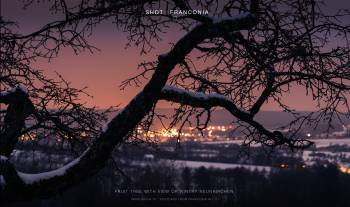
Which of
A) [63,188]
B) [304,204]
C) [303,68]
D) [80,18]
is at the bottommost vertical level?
[304,204]

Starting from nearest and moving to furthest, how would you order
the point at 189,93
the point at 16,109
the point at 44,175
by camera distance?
the point at 44,175
the point at 189,93
the point at 16,109

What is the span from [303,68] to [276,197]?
131 feet

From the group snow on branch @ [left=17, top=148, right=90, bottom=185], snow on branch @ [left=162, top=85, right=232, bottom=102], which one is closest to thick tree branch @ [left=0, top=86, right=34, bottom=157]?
snow on branch @ [left=17, top=148, right=90, bottom=185]

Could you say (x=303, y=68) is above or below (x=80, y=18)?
below

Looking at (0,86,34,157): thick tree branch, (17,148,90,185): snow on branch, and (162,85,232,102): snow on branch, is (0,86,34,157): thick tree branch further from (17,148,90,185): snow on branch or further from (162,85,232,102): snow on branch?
(162,85,232,102): snow on branch

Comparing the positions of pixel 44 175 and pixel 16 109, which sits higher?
pixel 16 109

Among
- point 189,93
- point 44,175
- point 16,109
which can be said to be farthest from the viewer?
point 16,109

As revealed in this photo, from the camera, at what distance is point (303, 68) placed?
6004 mm

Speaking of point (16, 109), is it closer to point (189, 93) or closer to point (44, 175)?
point (44, 175)

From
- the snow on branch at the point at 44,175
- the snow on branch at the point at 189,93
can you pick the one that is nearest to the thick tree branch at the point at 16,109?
the snow on branch at the point at 44,175

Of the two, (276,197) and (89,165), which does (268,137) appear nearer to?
(89,165)

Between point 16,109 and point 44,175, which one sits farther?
point 16,109

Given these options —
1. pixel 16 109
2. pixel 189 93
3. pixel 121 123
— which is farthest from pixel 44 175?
pixel 189 93

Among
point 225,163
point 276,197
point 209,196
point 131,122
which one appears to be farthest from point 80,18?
point 225,163
